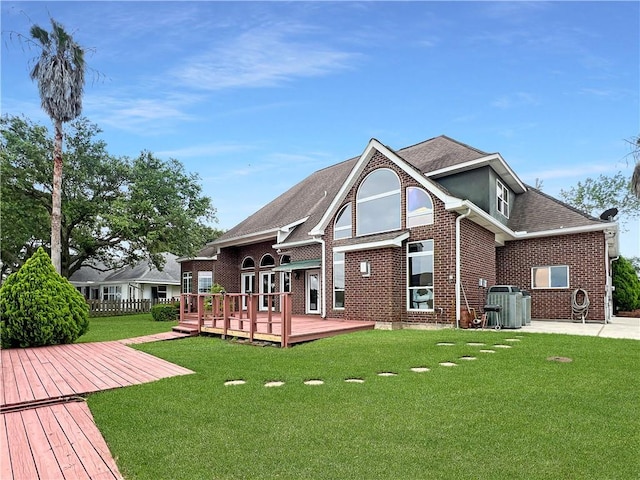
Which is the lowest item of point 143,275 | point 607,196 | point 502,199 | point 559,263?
point 143,275

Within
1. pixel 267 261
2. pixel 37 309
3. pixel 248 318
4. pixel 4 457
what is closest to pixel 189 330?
pixel 248 318

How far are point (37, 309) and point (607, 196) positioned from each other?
3952 cm

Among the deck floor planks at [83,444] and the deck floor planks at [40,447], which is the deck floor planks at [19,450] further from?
the deck floor planks at [83,444]

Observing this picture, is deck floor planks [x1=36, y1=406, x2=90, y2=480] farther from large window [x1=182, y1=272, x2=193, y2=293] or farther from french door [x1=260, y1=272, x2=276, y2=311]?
large window [x1=182, y1=272, x2=193, y2=293]

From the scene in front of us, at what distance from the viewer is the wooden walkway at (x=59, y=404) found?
3564mm

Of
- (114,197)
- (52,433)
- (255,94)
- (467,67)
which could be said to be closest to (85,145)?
(114,197)

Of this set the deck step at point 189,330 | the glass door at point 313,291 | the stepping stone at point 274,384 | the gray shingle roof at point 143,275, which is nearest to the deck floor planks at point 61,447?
the stepping stone at point 274,384

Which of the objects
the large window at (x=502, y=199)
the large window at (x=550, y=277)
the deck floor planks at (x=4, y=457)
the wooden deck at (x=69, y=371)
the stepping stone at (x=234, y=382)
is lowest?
the wooden deck at (x=69, y=371)

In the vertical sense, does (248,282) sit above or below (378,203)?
below

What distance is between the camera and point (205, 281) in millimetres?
24344

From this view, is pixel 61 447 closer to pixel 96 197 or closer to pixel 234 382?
pixel 234 382

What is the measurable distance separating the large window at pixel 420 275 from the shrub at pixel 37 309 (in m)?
9.52

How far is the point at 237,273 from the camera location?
23125mm

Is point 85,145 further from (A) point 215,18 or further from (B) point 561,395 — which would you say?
(B) point 561,395
